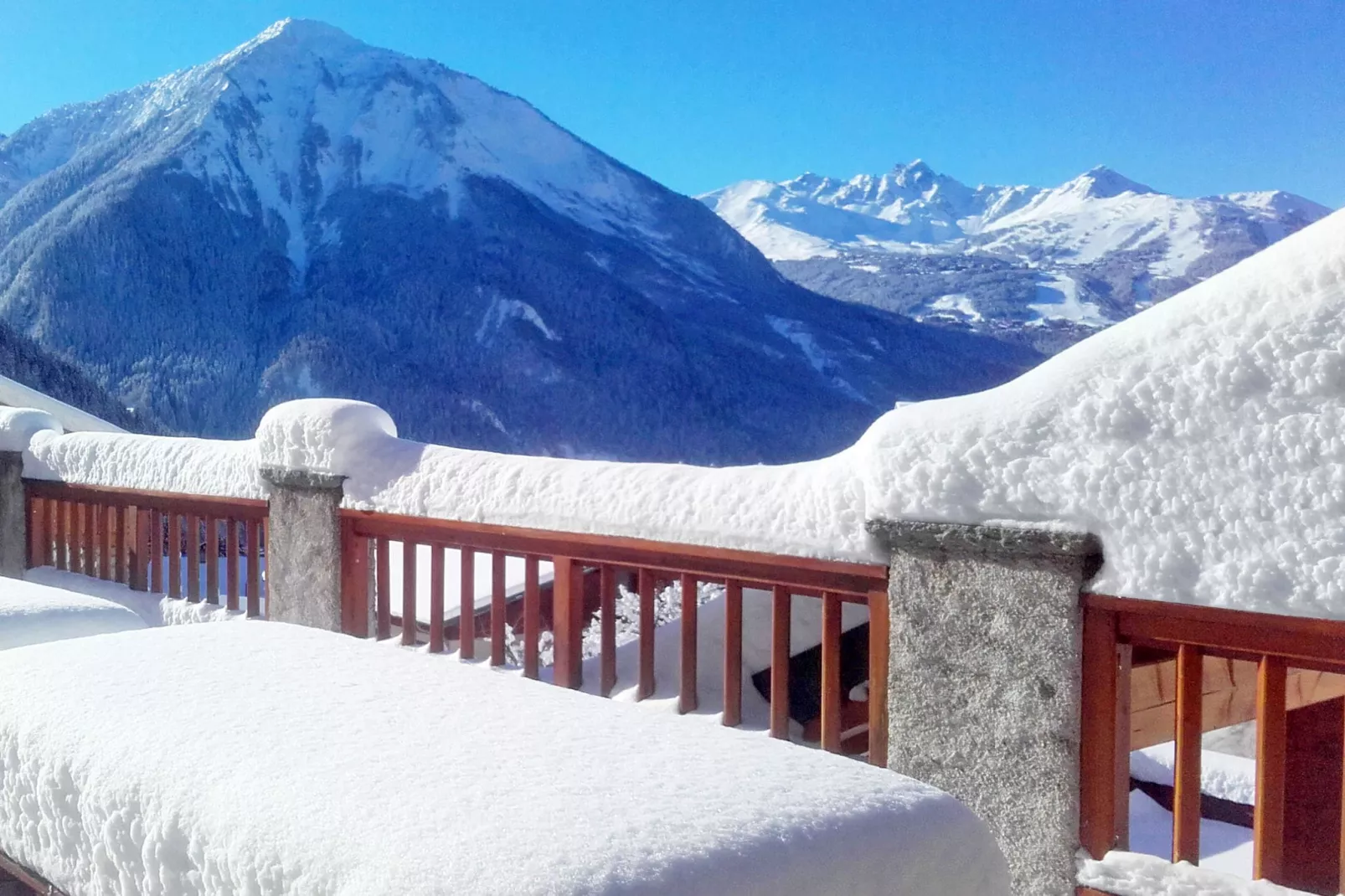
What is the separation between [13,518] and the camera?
5.31m

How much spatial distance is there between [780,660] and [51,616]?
2040 millimetres

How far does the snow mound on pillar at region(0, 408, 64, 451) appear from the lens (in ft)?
17.2

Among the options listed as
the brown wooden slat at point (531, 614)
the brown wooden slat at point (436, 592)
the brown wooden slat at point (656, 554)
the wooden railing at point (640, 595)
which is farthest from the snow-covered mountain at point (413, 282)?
the brown wooden slat at point (531, 614)

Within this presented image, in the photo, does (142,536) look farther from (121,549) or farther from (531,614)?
(531,614)

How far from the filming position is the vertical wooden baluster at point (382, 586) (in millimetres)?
3525

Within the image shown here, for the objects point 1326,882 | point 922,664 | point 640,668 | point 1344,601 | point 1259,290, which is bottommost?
point 1326,882

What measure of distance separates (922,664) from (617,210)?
10625 centimetres

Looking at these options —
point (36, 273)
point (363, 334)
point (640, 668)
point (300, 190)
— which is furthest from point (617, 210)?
point (640, 668)

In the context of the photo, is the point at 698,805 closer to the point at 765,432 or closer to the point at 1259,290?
the point at 1259,290

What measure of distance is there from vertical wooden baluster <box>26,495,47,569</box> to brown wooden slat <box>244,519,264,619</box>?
5.77 feet

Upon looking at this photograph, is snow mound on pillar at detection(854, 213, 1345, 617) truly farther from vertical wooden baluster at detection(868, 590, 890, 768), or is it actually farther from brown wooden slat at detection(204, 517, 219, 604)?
brown wooden slat at detection(204, 517, 219, 604)

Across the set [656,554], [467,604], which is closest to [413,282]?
[467,604]

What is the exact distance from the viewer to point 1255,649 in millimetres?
1734

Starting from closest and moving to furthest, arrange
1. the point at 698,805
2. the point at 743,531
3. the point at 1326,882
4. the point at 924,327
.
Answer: the point at 698,805, the point at 743,531, the point at 1326,882, the point at 924,327
